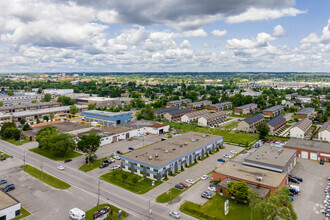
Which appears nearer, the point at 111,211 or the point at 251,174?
the point at 111,211

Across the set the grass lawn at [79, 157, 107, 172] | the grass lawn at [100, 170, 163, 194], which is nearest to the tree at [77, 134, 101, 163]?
the grass lawn at [79, 157, 107, 172]

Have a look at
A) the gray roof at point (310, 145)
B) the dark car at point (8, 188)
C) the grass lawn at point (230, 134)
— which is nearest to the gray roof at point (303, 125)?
the grass lawn at point (230, 134)

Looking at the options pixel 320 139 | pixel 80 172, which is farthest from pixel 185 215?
pixel 320 139

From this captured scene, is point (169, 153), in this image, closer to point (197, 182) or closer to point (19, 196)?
point (197, 182)

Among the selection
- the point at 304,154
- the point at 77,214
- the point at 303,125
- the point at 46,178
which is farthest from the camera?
the point at 303,125

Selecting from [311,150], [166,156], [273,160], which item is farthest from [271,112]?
[166,156]

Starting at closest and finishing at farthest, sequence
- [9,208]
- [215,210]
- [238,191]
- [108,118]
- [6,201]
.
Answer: [9,208] < [6,201] < [215,210] < [238,191] < [108,118]

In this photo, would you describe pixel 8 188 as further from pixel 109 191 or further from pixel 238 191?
pixel 238 191
